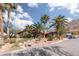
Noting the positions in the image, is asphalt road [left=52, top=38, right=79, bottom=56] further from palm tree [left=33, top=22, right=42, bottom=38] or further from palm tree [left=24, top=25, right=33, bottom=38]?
palm tree [left=24, top=25, right=33, bottom=38]

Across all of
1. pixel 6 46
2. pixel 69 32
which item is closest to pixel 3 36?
pixel 6 46

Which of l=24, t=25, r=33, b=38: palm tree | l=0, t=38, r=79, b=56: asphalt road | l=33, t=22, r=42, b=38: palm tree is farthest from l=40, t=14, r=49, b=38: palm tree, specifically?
l=0, t=38, r=79, b=56: asphalt road

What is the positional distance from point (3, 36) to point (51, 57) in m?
0.76

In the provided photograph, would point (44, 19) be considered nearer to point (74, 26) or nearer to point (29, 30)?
point (29, 30)

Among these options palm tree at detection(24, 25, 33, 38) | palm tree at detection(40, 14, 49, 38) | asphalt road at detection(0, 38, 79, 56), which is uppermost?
palm tree at detection(40, 14, 49, 38)

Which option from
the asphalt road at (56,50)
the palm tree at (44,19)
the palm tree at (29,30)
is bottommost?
the asphalt road at (56,50)

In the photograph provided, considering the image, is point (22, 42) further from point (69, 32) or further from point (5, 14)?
point (69, 32)

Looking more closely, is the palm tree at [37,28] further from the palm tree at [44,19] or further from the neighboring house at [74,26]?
the neighboring house at [74,26]

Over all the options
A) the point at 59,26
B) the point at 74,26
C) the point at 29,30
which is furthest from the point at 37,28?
the point at 74,26

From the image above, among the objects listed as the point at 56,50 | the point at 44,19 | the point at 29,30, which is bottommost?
the point at 56,50

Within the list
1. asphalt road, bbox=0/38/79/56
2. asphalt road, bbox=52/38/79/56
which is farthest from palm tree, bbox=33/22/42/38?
asphalt road, bbox=52/38/79/56

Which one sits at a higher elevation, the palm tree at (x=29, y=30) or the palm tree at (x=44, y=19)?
the palm tree at (x=44, y=19)

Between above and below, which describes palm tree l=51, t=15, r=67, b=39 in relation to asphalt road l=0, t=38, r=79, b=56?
above

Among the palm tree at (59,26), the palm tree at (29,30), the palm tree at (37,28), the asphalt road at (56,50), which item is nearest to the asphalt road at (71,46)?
the asphalt road at (56,50)
